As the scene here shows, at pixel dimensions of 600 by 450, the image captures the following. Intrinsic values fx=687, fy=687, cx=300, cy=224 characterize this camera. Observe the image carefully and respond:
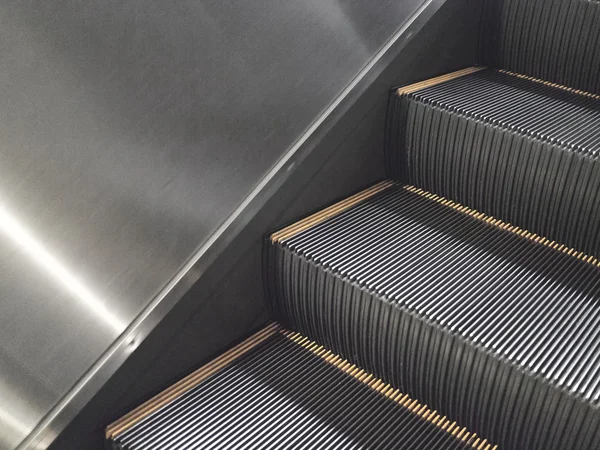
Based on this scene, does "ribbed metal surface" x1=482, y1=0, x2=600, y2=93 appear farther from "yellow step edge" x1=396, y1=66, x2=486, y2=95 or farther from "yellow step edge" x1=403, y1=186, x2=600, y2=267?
"yellow step edge" x1=403, y1=186, x2=600, y2=267

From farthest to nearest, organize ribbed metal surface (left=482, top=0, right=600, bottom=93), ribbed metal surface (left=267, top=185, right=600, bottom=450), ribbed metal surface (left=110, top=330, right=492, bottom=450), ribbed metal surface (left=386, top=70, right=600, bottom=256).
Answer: ribbed metal surface (left=482, top=0, right=600, bottom=93), ribbed metal surface (left=386, top=70, right=600, bottom=256), ribbed metal surface (left=110, top=330, right=492, bottom=450), ribbed metal surface (left=267, top=185, right=600, bottom=450)

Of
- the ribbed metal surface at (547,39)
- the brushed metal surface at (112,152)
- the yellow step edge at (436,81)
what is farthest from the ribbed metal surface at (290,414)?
the ribbed metal surface at (547,39)

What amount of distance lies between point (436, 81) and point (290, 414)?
830 mm

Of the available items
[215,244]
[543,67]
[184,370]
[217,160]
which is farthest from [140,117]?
[543,67]

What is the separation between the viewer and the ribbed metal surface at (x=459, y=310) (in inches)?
41.4

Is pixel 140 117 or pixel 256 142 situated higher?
pixel 140 117

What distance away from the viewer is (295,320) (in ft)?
4.55

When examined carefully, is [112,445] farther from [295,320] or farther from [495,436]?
[495,436]

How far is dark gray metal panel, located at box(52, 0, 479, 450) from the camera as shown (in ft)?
3.83

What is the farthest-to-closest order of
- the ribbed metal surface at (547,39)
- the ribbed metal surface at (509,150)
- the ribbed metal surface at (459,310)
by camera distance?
the ribbed metal surface at (547,39), the ribbed metal surface at (509,150), the ribbed metal surface at (459,310)

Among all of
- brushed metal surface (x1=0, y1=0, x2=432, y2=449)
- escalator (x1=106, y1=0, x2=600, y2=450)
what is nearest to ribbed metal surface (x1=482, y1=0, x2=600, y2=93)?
escalator (x1=106, y1=0, x2=600, y2=450)

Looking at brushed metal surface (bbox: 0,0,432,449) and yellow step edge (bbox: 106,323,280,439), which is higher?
brushed metal surface (bbox: 0,0,432,449)

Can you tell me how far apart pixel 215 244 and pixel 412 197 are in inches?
20.2

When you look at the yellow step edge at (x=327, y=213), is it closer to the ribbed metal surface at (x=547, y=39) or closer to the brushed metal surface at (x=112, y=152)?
the brushed metal surface at (x=112, y=152)
